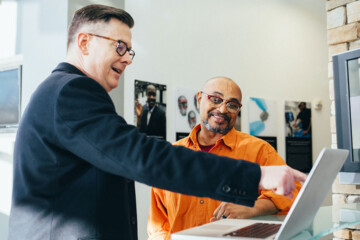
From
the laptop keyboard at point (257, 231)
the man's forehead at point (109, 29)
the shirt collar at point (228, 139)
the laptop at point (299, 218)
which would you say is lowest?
the laptop keyboard at point (257, 231)

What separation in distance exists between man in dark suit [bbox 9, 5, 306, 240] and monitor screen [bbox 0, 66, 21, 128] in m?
3.02

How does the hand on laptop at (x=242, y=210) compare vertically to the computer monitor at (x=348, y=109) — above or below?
below

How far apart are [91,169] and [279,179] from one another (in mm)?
583

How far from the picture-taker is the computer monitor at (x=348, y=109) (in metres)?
2.40

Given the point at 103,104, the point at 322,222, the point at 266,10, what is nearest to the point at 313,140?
the point at 266,10

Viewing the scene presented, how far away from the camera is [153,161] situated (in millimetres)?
1105

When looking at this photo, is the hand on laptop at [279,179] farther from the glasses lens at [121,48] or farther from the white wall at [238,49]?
the white wall at [238,49]

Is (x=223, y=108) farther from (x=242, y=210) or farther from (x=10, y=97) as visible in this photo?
(x=10, y=97)

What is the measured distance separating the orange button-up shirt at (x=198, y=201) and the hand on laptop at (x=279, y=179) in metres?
1.04

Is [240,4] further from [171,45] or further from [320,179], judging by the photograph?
[320,179]

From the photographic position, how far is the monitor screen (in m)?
4.18

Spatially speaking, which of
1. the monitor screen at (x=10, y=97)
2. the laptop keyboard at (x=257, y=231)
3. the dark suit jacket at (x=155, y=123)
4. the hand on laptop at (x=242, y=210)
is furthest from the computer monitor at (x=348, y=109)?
the monitor screen at (x=10, y=97)

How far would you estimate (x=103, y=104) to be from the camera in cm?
A: 119

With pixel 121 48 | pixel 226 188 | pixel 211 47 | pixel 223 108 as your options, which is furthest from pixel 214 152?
pixel 211 47
